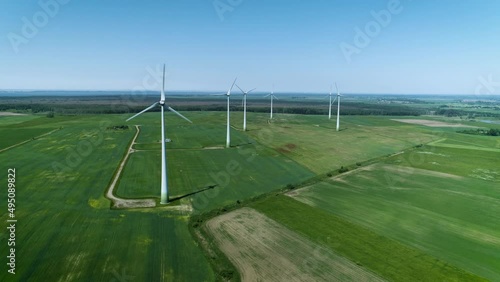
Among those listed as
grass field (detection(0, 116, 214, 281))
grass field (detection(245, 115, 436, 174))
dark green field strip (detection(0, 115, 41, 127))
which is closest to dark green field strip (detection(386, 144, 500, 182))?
grass field (detection(245, 115, 436, 174))

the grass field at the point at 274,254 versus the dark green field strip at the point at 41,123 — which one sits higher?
the dark green field strip at the point at 41,123

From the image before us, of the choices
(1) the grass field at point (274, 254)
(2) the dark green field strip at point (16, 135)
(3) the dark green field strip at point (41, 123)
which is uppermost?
(3) the dark green field strip at point (41, 123)

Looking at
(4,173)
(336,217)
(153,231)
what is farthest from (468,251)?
(4,173)

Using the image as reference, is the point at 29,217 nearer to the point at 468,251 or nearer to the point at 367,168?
the point at 468,251

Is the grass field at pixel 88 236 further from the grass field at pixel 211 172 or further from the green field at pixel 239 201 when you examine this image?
the grass field at pixel 211 172

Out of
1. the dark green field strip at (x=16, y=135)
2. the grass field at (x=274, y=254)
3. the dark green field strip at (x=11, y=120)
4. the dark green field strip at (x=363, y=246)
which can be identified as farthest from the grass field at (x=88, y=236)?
the dark green field strip at (x=11, y=120)

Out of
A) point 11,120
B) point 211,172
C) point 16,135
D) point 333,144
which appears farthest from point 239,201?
point 11,120

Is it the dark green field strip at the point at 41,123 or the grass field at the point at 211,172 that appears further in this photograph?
the dark green field strip at the point at 41,123

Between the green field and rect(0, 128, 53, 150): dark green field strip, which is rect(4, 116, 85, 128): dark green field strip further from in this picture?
the green field

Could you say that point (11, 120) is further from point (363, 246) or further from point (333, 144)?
point (363, 246)
